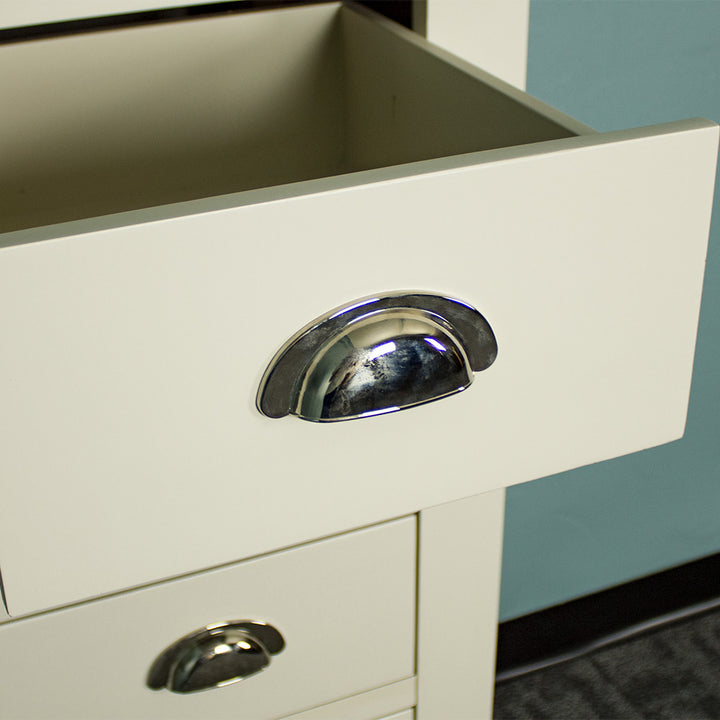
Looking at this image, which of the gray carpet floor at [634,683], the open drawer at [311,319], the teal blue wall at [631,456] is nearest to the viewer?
the open drawer at [311,319]

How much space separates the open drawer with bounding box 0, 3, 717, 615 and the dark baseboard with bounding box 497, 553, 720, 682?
74cm

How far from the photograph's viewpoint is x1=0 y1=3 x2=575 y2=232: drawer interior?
542mm

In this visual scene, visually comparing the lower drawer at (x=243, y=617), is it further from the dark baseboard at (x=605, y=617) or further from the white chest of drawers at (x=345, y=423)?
the dark baseboard at (x=605, y=617)

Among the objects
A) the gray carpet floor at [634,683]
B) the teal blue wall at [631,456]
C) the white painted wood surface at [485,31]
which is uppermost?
the white painted wood surface at [485,31]

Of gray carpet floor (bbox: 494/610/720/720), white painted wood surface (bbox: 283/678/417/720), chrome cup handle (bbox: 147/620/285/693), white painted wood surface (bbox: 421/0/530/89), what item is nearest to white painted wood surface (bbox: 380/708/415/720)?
white painted wood surface (bbox: 283/678/417/720)

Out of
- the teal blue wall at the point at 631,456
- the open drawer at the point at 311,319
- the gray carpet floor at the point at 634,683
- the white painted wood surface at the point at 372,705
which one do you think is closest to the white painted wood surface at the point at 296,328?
the open drawer at the point at 311,319

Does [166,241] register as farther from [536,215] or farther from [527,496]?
[527,496]

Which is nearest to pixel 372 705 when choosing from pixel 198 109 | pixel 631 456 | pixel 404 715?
pixel 404 715

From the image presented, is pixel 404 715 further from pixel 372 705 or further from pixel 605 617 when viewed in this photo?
pixel 605 617

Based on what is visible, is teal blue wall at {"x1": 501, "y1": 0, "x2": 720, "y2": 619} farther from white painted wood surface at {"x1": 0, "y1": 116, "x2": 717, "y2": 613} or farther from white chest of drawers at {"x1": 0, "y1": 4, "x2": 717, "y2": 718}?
white painted wood surface at {"x1": 0, "y1": 116, "x2": 717, "y2": 613}

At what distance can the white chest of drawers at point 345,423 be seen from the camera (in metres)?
0.29

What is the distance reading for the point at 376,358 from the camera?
1.07ft

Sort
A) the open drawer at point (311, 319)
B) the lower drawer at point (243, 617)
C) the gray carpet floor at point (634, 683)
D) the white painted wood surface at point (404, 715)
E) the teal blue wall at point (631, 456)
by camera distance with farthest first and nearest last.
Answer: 1. the gray carpet floor at point (634, 683)
2. the teal blue wall at point (631, 456)
3. the white painted wood surface at point (404, 715)
4. the lower drawer at point (243, 617)
5. the open drawer at point (311, 319)

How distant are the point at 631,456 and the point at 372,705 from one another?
0.58 m
